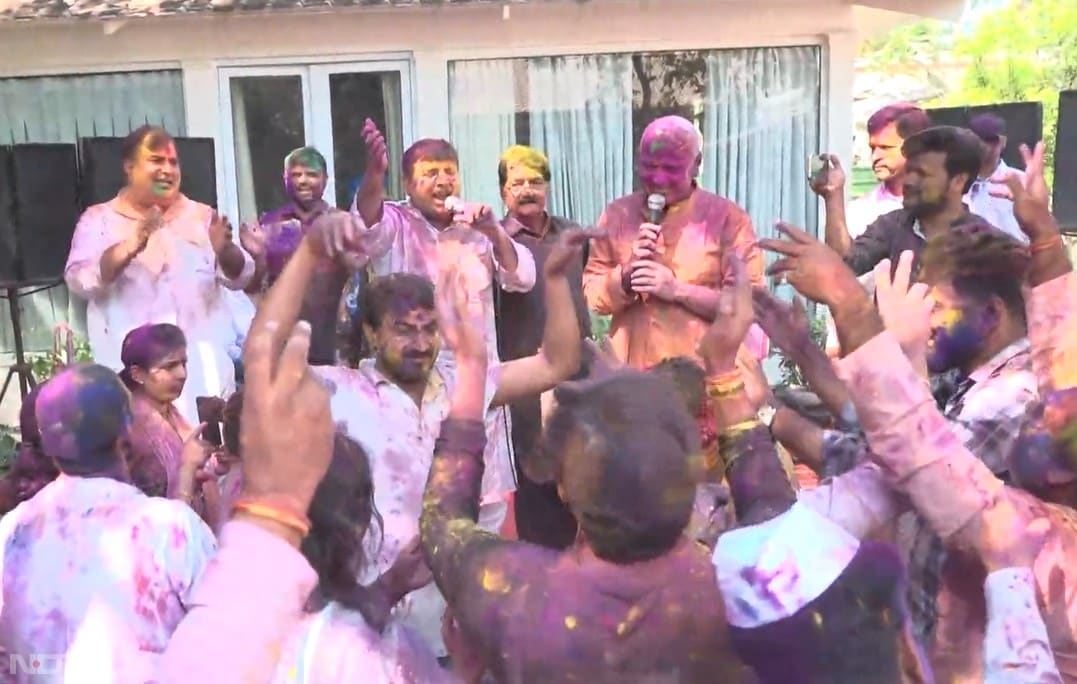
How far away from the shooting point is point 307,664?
66.8 inches

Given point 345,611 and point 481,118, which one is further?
point 481,118

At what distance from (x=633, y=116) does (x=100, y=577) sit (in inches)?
258

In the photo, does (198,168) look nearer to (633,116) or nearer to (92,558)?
(633,116)

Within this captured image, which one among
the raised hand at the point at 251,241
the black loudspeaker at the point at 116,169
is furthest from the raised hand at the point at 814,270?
the black loudspeaker at the point at 116,169

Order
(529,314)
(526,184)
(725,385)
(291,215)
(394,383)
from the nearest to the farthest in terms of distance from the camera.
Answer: (725,385) < (394,383) < (529,314) < (526,184) < (291,215)

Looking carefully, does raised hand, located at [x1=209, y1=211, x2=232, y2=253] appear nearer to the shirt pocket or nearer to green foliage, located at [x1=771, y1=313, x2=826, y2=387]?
the shirt pocket

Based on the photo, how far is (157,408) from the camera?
3518 millimetres

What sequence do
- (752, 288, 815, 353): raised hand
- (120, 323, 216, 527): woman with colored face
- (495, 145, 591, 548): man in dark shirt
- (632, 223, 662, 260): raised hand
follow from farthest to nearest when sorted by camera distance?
(495, 145, 591, 548): man in dark shirt
(632, 223, 662, 260): raised hand
(120, 323, 216, 527): woman with colored face
(752, 288, 815, 353): raised hand

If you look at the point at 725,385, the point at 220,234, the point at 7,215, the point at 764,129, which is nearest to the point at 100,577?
the point at 725,385

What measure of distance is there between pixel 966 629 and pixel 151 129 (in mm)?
3820

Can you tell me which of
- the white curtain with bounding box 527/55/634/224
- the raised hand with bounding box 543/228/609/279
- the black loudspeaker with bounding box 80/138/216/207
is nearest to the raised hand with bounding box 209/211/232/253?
the raised hand with bounding box 543/228/609/279

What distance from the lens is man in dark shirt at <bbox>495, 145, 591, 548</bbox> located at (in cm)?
438

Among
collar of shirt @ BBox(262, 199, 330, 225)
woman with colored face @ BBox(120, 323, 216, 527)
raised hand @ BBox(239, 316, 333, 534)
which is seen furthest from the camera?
collar of shirt @ BBox(262, 199, 330, 225)

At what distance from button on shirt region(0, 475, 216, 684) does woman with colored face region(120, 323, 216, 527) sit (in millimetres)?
818
